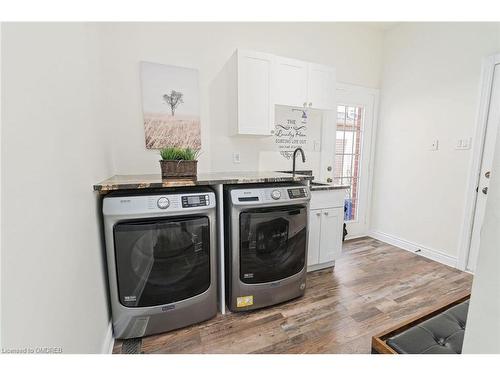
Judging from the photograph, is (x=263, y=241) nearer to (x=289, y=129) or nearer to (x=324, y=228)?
(x=324, y=228)

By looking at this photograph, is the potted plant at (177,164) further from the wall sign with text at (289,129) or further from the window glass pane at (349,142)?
the window glass pane at (349,142)

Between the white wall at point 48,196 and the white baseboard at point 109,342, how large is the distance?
60mm

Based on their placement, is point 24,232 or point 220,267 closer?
point 24,232

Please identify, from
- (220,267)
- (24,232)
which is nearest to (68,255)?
(24,232)

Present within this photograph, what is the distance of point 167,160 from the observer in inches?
62.3

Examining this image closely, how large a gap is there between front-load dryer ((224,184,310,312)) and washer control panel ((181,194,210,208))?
0.18 m

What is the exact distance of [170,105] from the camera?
6.77 feet

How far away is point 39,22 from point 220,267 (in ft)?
4.99

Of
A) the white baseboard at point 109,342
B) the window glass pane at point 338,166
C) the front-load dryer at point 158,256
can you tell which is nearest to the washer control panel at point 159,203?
the front-load dryer at point 158,256

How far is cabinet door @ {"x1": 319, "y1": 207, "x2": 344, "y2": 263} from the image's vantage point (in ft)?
7.46

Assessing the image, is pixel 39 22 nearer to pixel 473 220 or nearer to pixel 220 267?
pixel 220 267

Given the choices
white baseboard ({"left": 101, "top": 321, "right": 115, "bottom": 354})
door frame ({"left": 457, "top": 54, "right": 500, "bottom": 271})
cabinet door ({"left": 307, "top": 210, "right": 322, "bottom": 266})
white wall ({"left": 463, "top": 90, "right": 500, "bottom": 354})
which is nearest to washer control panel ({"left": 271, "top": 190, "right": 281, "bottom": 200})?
cabinet door ({"left": 307, "top": 210, "right": 322, "bottom": 266})

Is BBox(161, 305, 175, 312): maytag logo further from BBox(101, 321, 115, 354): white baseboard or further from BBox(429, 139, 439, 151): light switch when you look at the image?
BBox(429, 139, 439, 151): light switch

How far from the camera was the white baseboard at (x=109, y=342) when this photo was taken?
1266 millimetres
